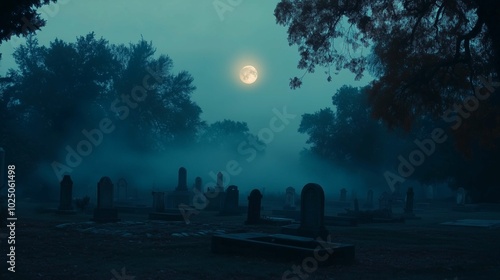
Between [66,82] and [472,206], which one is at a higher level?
[66,82]

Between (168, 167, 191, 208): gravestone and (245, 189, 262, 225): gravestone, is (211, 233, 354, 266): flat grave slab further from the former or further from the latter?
(168, 167, 191, 208): gravestone

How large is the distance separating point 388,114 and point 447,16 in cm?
324

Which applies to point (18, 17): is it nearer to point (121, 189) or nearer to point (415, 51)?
point (415, 51)

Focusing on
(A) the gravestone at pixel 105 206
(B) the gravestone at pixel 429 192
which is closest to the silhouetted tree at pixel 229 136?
(B) the gravestone at pixel 429 192

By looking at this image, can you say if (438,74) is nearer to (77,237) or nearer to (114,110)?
(77,237)

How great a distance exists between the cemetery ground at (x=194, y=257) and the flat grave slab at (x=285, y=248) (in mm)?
166

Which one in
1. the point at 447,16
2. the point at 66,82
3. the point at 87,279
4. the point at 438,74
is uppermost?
the point at 66,82

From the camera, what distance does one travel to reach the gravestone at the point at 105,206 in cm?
2114

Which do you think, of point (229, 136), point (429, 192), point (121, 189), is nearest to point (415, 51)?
point (121, 189)

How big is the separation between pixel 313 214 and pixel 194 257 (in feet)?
12.5

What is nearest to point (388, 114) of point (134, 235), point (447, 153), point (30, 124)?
point (134, 235)

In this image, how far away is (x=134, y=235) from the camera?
1576 centimetres

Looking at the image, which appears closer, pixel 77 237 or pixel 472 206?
pixel 77 237

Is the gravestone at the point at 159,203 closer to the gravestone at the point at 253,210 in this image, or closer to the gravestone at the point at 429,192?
the gravestone at the point at 253,210
